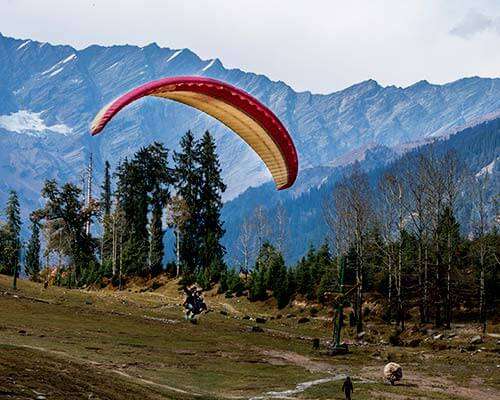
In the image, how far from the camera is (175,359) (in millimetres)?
26938

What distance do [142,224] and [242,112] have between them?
6653cm

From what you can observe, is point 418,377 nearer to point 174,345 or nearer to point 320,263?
point 174,345

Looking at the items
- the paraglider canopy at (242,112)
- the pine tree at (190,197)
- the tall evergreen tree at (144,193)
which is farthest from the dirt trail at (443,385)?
the tall evergreen tree at (144,193)

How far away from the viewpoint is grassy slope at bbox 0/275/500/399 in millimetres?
17766

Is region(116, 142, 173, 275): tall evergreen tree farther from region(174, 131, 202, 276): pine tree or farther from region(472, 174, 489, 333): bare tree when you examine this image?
region(472, 174, 489, 333): bare tree

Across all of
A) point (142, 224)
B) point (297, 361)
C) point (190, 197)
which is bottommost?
point (297, 361)

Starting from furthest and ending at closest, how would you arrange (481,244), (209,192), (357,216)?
(209,192), (357,216), (481,244)

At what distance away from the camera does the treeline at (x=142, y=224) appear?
7619 centimetres

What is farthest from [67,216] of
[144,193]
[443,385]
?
[443,385]

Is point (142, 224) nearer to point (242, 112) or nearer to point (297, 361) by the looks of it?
point (297, 361)

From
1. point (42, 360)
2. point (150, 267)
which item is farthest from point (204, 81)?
point (150, 267)

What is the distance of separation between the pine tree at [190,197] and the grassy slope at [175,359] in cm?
3462

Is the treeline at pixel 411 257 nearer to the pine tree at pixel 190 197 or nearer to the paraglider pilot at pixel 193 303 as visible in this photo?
the paraglider pilot at pixel 193 303

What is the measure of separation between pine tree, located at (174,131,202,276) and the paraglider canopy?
55122 mm
